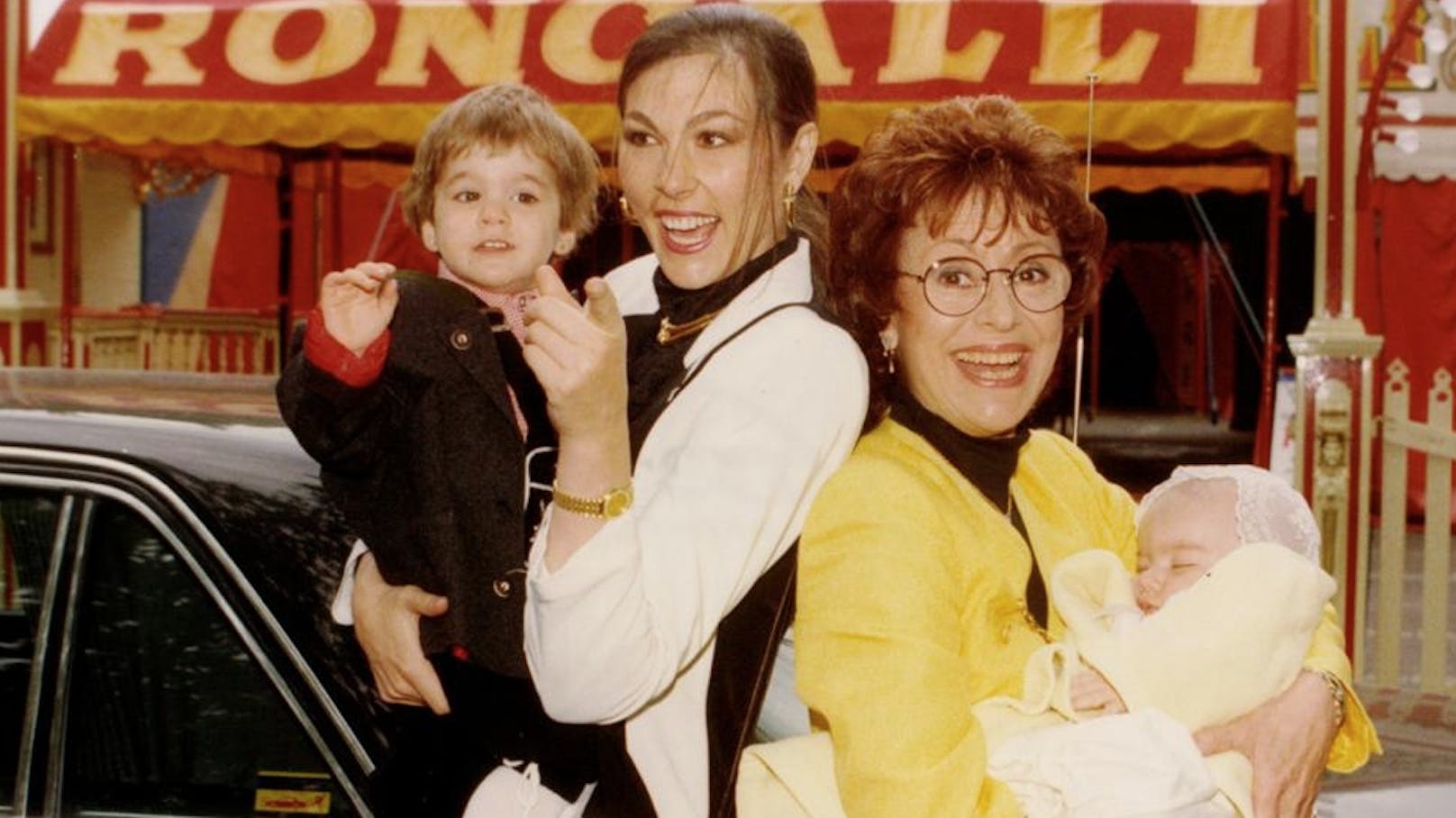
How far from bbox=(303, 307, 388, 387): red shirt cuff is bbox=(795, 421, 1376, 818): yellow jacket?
1.76 ft

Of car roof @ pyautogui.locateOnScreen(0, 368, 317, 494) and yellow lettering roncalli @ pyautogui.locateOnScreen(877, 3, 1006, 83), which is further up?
yellow lettering roncalli @ pyautogui.locateOnScreen(877, 3, 1006, 83)

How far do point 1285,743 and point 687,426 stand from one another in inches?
Answer: 30.4

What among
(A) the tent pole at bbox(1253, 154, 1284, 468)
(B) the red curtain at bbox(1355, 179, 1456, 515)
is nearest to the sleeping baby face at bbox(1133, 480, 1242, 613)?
(A) the tent pole at bbox(1253, 154, 1284, 468)

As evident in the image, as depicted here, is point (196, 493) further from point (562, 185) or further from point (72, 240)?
point (72, 240)

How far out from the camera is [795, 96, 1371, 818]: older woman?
1.87 m

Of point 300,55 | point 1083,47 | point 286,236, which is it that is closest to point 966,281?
point 1083,47

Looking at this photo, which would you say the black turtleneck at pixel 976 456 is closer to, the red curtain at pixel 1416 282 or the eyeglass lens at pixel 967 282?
the eyeglass lens at pixel 967 282

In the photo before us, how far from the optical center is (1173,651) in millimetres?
1943

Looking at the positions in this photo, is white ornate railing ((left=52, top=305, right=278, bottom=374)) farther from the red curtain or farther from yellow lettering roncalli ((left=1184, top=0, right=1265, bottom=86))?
the red curtain

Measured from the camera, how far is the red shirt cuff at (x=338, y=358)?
2.04m

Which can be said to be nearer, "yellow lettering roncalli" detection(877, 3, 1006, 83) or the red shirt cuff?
the red shirt cuff

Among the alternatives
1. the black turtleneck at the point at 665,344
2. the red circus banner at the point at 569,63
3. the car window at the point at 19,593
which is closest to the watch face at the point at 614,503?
the black turtleneck at the point at 665,344

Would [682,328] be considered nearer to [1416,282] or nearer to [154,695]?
[154,695]

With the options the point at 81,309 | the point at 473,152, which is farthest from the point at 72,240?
the point at 473,152
